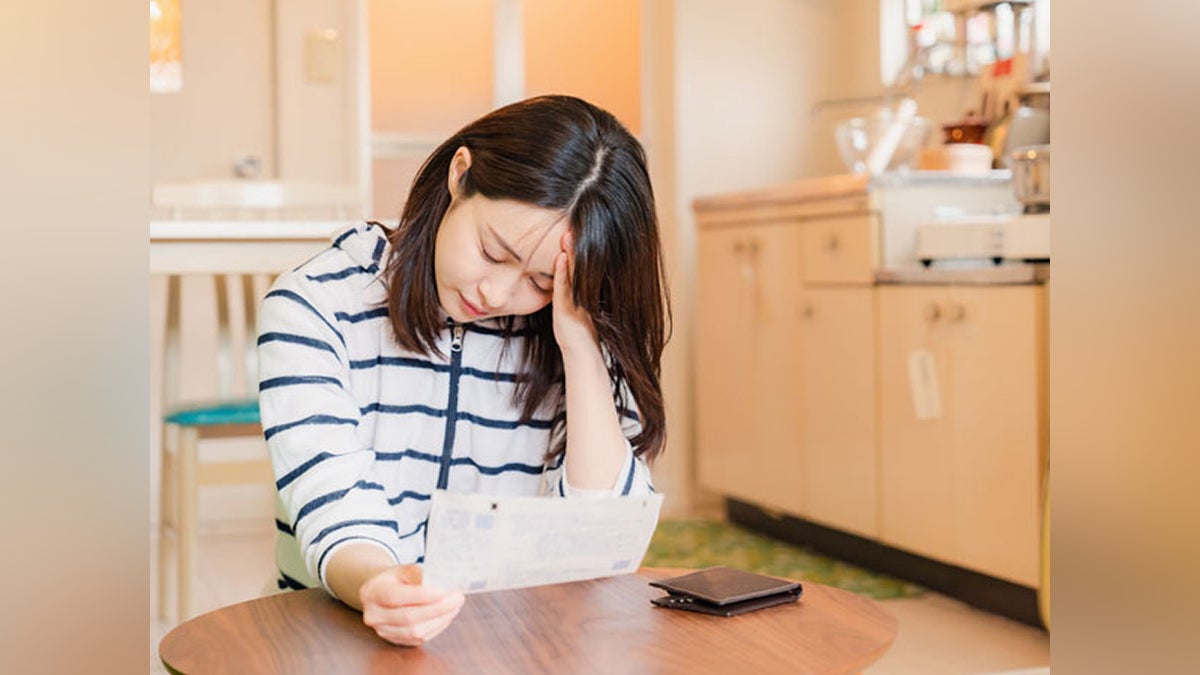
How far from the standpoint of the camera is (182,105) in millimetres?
3943

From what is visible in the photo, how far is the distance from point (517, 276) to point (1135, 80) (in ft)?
2.92

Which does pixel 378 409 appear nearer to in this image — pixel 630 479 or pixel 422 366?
pixel 422 366

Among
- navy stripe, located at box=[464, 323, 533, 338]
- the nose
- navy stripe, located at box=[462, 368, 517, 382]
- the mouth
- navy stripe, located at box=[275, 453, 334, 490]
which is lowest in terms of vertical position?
navy stripe, located at box=[275, 453, 334, 490]

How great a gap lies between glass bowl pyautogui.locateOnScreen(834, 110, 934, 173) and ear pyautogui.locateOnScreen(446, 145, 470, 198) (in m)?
2.54

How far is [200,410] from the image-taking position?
2770 millimetres

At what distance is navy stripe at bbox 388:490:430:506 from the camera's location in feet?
4.09

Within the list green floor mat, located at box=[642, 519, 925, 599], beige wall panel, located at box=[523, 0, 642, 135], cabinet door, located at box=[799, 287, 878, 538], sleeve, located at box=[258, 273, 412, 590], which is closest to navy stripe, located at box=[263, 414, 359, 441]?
sleeve, located at box=[258, 273, 412, 590]

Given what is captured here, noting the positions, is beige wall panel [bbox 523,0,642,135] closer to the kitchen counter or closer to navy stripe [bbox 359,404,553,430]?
the kitchen counter

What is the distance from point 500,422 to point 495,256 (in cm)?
21

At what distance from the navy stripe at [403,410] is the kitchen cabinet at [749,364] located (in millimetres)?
2358

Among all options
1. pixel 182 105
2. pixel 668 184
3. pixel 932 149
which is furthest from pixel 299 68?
pixel 932 149

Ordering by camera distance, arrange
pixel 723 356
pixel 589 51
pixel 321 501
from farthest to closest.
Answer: pixel 589 51, pixel 723 356, pixel 321 501

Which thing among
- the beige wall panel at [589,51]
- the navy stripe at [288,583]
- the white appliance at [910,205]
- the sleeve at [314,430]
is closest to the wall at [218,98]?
the beige wall panel at [589,51]

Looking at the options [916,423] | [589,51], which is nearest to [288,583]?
[916,423]
